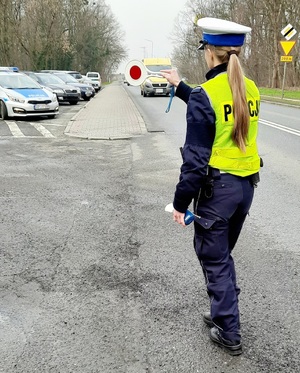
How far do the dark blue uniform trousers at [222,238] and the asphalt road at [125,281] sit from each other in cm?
24

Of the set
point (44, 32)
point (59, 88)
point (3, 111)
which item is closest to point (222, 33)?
point (3, 111)

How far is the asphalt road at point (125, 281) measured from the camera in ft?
8.88

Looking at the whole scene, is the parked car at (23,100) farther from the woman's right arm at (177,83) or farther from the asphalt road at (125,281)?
the woman's right arm at (177,83)

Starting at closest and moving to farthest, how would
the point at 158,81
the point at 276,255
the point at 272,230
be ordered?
1. the point at 276,255
2. the point at 272,230
3. the point at 158,81

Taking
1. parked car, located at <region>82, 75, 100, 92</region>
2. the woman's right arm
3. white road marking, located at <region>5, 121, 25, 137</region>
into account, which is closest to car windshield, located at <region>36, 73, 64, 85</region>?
parked car, located at <region>82, 75, 100, 92</region>

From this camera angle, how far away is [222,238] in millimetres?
2668

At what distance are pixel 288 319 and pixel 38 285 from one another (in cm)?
197

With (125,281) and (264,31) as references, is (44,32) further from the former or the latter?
(125,281)

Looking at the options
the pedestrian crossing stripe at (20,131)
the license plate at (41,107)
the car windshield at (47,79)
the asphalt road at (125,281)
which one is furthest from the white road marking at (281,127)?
the car windshield at (47,79)

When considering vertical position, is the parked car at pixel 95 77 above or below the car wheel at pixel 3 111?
above

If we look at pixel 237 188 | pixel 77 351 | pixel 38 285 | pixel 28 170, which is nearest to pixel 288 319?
pixel 237 188

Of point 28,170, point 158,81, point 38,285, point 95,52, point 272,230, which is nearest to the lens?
point 38,285

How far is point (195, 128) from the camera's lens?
2.43 metres

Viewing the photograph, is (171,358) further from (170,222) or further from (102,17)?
(102,17)
